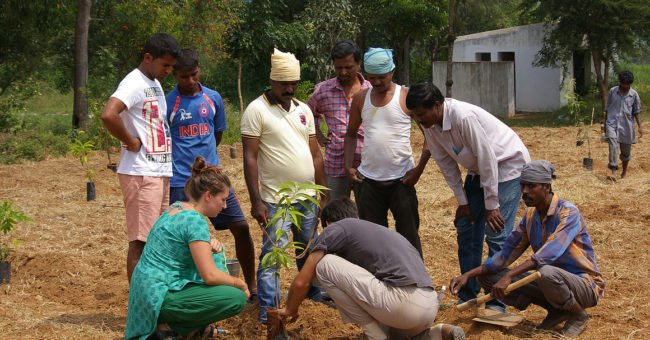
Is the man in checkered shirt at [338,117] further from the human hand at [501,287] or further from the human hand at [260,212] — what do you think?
the human hand at [501,287]

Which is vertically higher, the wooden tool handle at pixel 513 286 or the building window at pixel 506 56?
the building window at pixel 506 56

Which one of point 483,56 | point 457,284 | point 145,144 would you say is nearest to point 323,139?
point 145,144

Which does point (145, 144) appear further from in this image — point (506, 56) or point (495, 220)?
point (506, 56)

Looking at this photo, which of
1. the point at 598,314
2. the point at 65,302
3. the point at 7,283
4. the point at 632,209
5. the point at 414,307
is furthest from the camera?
the point at 632,209

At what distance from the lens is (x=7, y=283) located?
6.60m

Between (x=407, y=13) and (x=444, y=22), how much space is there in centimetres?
123

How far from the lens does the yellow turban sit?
5.26 m

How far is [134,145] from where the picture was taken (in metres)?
5.07

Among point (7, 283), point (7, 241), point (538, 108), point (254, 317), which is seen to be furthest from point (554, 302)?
point (538, 108)

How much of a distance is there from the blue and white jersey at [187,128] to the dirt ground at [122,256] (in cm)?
105

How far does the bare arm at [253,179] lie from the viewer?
5316 mm

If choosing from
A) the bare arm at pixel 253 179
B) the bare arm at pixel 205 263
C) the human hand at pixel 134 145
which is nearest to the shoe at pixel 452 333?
the bare arm at pixel 205 263

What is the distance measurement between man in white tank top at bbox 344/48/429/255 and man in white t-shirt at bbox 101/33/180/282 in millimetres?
1355

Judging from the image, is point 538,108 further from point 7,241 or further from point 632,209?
point 7,241
